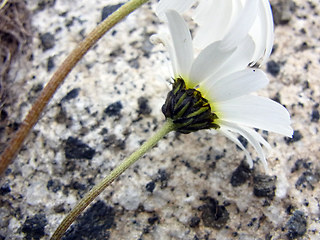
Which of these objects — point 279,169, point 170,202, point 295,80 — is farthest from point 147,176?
point 295,80

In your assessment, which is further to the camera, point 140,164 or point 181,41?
point 140,164

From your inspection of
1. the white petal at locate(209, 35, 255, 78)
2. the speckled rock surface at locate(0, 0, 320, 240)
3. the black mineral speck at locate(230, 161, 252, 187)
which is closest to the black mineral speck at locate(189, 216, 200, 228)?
the speckled rock surface at locate(0, 0, 320, 240)

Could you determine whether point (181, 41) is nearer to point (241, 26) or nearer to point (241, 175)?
point (241, 26)

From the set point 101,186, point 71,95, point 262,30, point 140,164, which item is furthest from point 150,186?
point 262,30

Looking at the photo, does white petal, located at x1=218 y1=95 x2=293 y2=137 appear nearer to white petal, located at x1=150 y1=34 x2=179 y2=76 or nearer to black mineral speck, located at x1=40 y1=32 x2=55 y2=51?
white petal, located at x1=150 y1=34 x2=179 y2=76

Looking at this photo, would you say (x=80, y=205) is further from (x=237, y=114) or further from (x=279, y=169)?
(x=279, y=169)
